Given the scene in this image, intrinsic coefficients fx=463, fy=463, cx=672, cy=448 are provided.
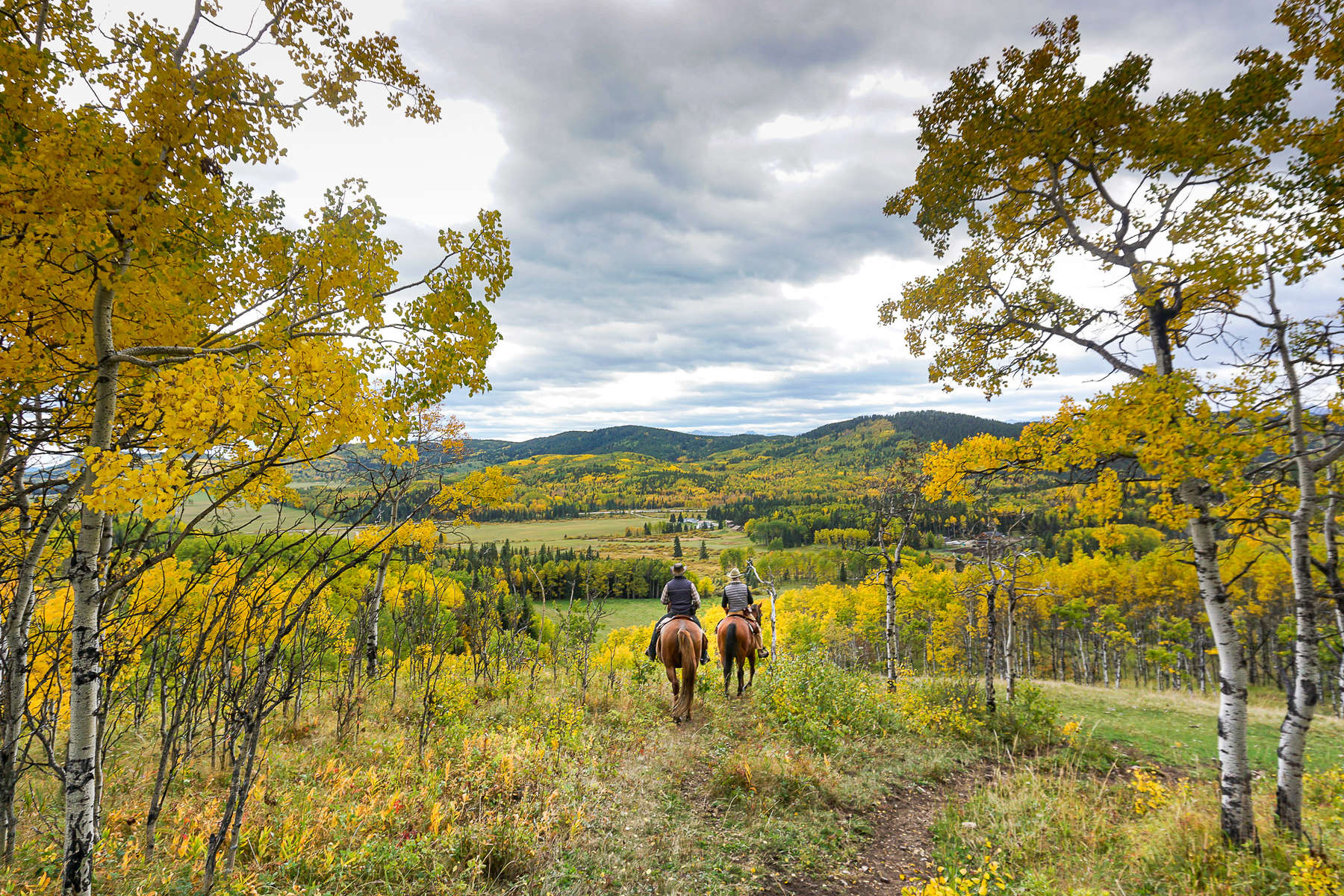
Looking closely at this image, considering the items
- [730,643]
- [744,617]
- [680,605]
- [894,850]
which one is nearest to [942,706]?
[744,617]

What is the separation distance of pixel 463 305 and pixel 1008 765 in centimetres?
1251

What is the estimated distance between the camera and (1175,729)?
13.4m

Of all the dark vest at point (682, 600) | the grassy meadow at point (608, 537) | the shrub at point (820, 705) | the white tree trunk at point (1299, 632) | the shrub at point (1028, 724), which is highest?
the white tree trunk at point (1299, 632)

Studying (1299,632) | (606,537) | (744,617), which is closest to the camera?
(1299,632)

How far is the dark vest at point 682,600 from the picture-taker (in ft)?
33.0

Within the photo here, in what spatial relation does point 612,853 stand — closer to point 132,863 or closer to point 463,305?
point 132,863

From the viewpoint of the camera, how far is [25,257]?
282 cm

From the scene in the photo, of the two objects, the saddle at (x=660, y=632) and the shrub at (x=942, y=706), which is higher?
the saddle at (x=660, y=632)

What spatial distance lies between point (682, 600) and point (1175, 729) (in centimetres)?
1548

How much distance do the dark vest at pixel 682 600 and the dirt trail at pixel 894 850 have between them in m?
4.55

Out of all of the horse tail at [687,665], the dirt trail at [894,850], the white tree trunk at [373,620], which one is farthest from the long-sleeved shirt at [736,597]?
the white tree trunk at [373,620]

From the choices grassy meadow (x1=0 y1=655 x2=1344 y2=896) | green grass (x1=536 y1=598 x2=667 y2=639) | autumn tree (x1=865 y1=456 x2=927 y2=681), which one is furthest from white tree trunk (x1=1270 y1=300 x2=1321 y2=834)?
green grass (x1=536 y1=598 x2=667 y2=639)

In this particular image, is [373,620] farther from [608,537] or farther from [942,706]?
[608,537]

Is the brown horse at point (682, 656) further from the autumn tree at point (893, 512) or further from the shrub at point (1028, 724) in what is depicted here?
the shrub at point (1028, 724)
